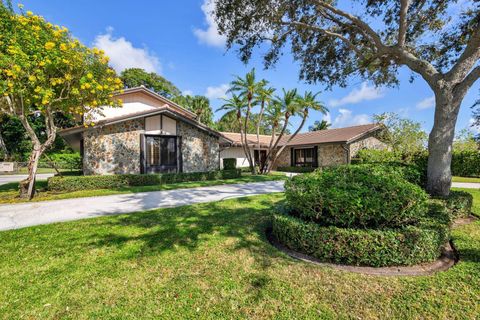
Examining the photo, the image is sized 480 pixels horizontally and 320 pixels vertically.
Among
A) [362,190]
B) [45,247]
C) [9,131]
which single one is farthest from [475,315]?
[9,131]

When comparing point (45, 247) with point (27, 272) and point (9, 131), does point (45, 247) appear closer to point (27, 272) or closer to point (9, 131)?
point (27, 272)

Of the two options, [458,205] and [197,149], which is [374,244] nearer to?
[458,205]

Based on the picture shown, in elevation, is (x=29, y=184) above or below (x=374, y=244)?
above

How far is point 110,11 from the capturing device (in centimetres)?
1141

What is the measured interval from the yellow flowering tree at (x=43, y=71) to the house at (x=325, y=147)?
9190 millimetres

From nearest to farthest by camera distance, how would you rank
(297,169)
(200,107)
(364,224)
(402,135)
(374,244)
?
(374,244) < (364,224) < (402,135) < (297,169) < (200,107)

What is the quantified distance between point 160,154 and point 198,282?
1250 cm

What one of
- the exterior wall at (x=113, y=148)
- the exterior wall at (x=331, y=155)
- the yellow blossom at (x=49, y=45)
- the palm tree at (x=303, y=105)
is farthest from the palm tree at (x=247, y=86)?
the yellow blossom at (x=49, y=45)

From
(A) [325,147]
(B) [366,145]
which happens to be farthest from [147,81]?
(B) [366,145]

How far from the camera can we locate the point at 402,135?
15.7m

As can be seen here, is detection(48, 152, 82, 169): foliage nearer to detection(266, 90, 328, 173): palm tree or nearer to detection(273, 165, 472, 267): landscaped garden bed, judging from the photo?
detection(266, 90, 328, 173): palm tree

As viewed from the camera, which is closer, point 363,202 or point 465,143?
point 363,202

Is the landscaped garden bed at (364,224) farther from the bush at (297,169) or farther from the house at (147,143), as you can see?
the bush at (297,169)

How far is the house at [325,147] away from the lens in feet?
64.5
